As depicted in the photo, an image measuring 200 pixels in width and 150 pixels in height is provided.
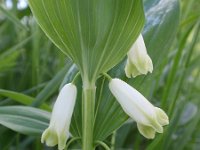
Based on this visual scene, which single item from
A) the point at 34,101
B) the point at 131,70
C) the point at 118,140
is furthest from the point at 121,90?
the point at 118,140

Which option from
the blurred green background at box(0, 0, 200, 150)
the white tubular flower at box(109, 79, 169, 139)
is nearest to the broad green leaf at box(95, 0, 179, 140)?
the blurred green background at box(0, 0, 200, 150)

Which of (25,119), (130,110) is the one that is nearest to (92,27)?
(130,110)

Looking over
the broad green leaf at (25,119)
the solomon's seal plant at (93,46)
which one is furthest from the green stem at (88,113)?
the broad green leaf at (25,119)

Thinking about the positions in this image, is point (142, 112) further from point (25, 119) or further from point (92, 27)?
point (25, 119)

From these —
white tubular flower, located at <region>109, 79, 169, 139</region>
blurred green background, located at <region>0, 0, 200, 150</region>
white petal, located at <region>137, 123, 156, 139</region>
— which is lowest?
blurred green background, located at <region>0, 0, 200, 150</region>

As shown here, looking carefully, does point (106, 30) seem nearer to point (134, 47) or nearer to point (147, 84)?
point (134, 47)

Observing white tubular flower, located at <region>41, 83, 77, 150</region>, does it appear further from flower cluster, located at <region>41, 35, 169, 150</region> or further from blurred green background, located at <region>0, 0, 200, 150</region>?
blurred green background, located at <region>0, 0, 200, 150</region>
